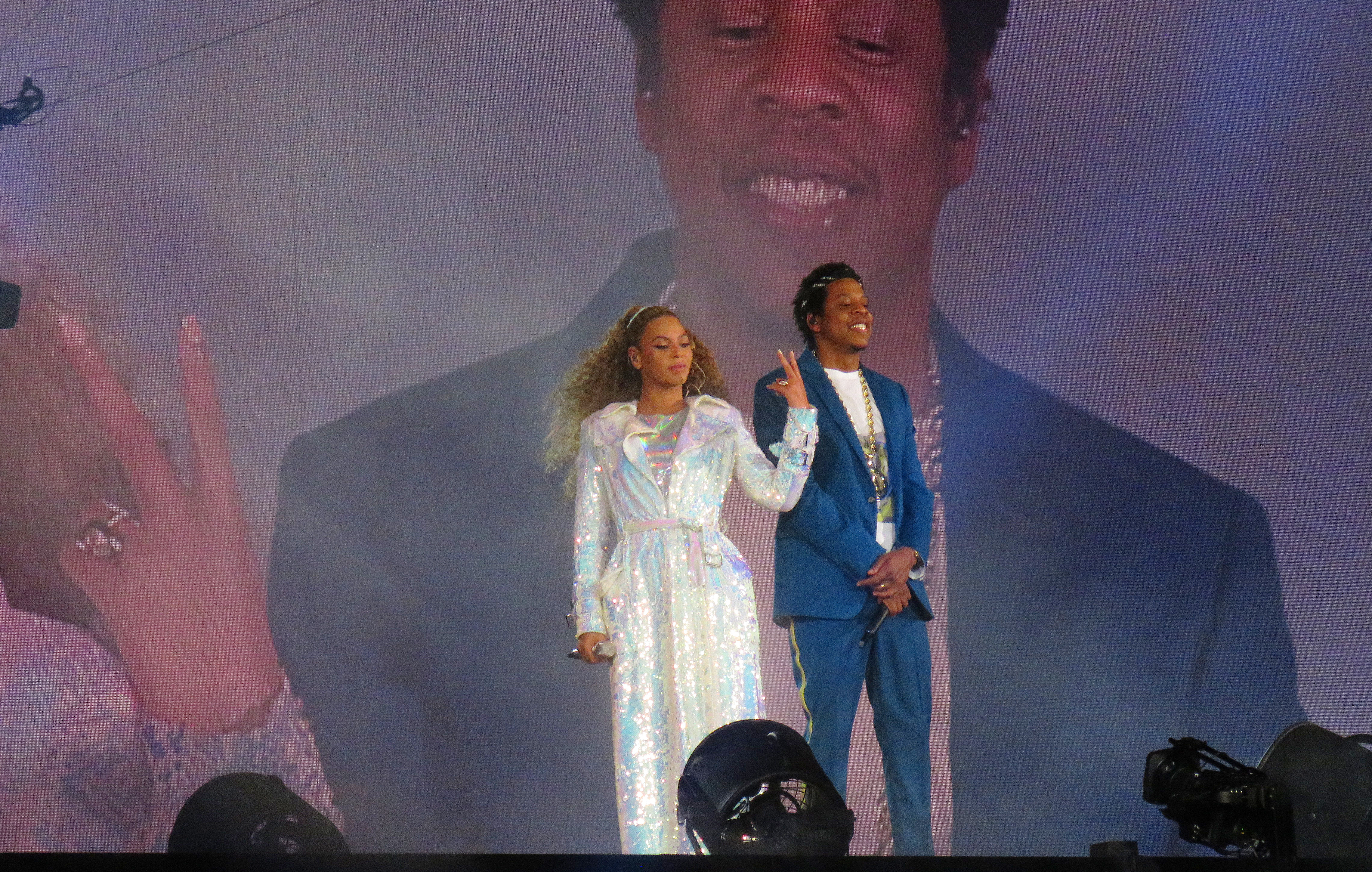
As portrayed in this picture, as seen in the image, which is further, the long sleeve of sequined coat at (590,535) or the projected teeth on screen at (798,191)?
the projected teeth on screen at (798,191)

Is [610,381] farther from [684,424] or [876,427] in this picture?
[876,427]

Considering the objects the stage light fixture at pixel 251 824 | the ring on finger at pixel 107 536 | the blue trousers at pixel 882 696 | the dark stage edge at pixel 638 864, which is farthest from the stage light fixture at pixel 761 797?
the ring on finger at pixel 107 536

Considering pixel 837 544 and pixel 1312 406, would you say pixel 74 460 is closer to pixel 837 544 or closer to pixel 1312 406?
pixel 837 544

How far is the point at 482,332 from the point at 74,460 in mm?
1532

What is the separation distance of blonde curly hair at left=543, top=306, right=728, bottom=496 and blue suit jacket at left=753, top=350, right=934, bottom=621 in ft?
0.62

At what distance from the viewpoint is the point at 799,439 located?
385 cm

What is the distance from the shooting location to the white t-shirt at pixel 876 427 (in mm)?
4031

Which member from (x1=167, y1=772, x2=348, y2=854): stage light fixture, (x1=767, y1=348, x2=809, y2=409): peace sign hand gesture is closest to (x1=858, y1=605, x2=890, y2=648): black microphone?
(x1=767, y1=348, x2=809, y2=409): peace sign hand gesture

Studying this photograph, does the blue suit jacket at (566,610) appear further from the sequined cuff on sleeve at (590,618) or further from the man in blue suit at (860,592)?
the sequined cuff on sleeve at (590,618)

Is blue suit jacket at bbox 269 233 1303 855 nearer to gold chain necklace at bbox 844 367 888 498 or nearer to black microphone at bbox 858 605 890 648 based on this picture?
gold chain necklace at bbox 844 367 888 498

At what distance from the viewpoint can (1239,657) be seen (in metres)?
4.97

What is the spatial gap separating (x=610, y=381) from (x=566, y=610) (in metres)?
1.34

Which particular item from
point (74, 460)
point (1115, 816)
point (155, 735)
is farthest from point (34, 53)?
point (1115, 816)

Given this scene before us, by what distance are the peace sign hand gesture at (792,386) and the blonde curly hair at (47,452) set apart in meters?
2.69
